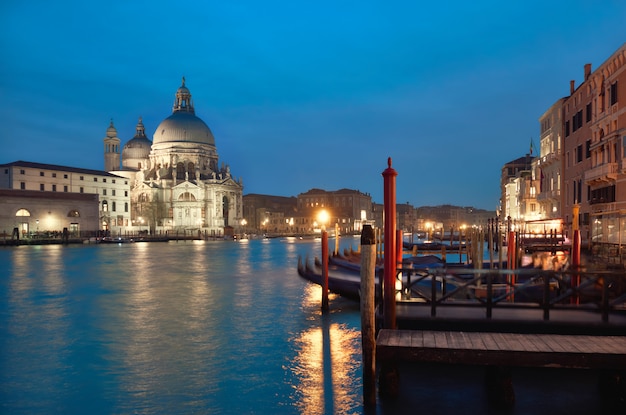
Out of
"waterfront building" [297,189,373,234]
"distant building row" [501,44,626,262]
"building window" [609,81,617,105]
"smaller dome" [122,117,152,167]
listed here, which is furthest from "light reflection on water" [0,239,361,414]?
"waterfront building" [297,189,373,234]

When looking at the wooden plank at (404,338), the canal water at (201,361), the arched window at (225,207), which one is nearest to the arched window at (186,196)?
the arched window at (225,207)

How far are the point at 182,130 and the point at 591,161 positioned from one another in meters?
75.5

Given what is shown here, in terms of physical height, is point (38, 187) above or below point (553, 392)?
above

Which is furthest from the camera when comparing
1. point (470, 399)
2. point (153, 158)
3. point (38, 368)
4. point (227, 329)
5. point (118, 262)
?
point (153, 158)

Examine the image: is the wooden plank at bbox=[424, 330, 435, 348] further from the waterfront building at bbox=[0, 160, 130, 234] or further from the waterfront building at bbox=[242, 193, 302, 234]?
the waterfront building at bbox=[242, 193, 302, 234]

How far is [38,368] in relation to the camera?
10.0 metres

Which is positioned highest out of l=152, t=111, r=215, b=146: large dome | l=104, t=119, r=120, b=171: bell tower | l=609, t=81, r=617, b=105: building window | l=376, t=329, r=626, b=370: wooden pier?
l=152, t=111, r=215, b=146: large dome

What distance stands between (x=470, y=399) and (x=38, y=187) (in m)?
65.0

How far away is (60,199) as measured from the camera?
5862 cm

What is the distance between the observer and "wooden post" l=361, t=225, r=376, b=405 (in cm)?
715

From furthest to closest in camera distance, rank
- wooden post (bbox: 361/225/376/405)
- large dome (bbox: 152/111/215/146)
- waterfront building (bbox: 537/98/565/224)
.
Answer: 1. large dome (bbox: 152/111/215/146)
2. waterfront building (bbox: 537/98/565/224)
3. wooden post (bbox: 361/225/376/405)

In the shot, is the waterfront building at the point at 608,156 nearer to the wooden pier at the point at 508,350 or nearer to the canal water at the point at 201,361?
the canal water at the point at 201,361

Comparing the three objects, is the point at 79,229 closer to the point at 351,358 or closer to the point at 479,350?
the point at 351,358

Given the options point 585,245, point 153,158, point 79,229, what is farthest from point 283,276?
point 153,158
